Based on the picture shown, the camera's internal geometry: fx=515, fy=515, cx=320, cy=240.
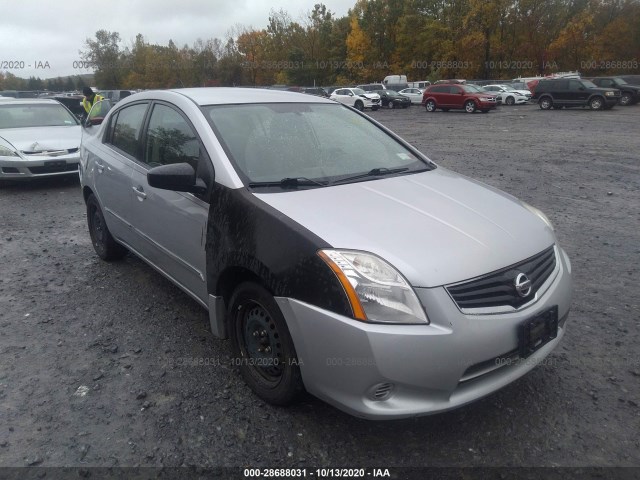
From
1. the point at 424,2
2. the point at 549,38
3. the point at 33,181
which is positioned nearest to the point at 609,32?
the point at 549,38

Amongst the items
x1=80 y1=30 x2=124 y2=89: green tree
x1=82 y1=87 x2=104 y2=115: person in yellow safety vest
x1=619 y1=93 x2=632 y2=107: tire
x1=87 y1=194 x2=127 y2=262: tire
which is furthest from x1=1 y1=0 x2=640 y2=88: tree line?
x1=87 y1=194 x2=127 y2=262: tire

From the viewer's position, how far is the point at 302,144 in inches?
138

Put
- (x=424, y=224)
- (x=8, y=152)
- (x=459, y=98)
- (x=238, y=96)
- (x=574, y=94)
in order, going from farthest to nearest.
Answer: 1. (x=459, y=98)
2. (x=574, y=94)
3. (x=8, y=152)
4. (x=238, y=96)
5. (x=424, y=224)

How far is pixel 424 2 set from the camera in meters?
58.9

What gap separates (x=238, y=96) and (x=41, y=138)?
22.7 feet

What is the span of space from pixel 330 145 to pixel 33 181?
27.9 ft

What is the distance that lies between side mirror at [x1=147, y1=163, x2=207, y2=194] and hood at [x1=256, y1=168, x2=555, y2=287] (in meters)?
0.50

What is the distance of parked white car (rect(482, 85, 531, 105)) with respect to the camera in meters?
35.0

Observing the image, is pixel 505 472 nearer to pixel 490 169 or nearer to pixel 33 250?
pixel 33 250

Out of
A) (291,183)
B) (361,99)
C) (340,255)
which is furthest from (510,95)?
(340,255)

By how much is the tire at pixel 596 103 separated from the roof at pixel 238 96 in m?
28.6

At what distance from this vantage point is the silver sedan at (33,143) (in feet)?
28.6

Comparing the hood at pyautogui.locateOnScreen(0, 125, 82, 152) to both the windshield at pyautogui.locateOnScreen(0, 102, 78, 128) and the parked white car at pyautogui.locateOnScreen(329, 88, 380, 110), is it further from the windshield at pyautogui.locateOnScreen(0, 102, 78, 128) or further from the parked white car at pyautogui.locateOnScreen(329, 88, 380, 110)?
the parked white car at pyautogui.locateOnScreen(329, 88, 380, 110)

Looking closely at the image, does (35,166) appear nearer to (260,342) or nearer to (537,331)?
(260,342)
